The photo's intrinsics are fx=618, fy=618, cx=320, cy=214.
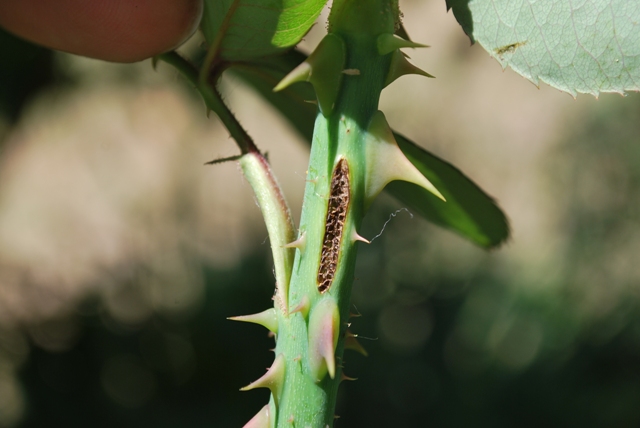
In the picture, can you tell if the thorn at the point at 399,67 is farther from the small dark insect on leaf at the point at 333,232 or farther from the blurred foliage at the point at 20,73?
the blurred foliage at the point at 20,73

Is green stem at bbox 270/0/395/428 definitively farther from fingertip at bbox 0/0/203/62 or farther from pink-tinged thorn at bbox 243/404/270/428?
fingertip at bbox 0/0/203/62

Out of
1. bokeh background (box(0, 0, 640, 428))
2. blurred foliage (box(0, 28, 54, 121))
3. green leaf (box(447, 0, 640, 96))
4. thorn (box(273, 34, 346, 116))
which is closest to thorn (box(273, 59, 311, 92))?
thorn (box(273, 34, 346, 116))

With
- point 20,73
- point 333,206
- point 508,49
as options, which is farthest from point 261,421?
point 20,73

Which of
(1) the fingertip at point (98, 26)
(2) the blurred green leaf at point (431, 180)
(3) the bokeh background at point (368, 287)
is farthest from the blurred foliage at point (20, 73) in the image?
(2) the blurred green leaf at point (431, 180)

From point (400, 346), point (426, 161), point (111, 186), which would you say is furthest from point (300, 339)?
point (111, 186)

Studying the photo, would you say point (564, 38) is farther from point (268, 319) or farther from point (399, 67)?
point (268, 319)

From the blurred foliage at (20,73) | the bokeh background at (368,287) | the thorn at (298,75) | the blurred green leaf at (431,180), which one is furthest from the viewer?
the bokeh background at (368,287)
